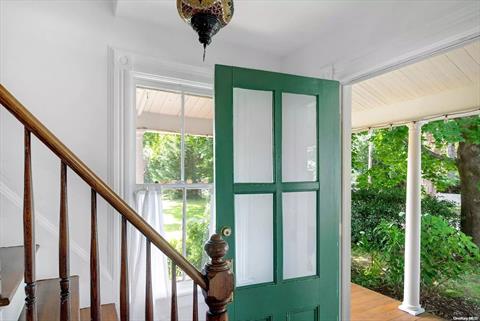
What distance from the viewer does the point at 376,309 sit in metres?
3.07

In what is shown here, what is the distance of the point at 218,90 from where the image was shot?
5.39 ft

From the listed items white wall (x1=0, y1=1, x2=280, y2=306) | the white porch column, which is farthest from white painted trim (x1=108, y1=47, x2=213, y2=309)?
the white porch column

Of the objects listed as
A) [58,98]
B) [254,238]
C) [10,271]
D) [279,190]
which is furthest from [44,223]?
[279,190]

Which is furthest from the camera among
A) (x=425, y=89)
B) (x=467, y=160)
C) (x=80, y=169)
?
(x=467, y=160)

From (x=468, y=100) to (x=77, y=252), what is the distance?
333 centimetres

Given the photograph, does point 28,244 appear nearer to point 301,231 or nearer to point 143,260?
point 143,260

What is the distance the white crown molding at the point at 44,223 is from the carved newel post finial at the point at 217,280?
36.7 inches

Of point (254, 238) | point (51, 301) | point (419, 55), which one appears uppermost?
point (419, 55)

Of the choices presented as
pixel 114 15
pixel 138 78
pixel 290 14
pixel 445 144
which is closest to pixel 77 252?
pixel 138 78

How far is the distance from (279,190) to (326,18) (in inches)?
44.3

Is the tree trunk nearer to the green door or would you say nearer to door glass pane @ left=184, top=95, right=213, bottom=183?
the green door

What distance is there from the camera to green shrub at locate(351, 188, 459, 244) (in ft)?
13.1

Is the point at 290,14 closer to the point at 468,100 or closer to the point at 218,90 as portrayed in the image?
the point at 218,90

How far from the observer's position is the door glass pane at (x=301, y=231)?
6.08 ft
